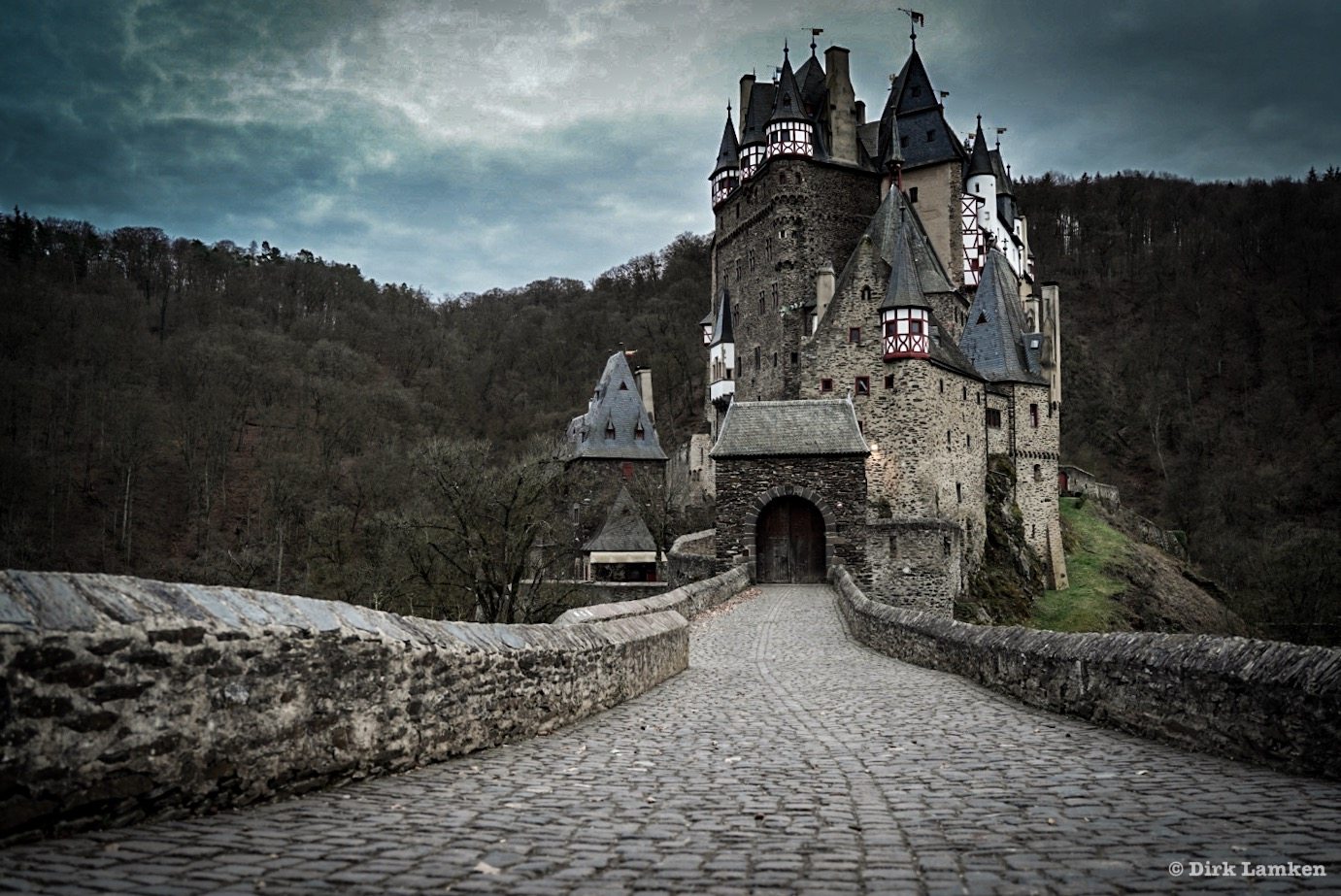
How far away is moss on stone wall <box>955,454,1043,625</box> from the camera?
130ft

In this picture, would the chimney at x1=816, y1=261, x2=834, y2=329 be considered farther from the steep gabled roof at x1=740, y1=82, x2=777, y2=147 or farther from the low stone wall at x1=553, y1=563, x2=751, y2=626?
the low stone wall at x1=553, y1=563, x2=751, y2=626

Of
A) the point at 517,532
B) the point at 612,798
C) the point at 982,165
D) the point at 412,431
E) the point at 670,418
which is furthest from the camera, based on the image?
the point at 670,418

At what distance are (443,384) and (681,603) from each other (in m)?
54.4

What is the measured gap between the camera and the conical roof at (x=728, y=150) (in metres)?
59.7

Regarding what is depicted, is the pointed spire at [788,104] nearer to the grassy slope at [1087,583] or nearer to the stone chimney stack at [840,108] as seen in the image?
the stone chimney stack at [840,108]

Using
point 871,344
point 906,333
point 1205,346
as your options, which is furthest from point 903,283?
point 1205,346

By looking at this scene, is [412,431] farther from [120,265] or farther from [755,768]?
[755,768]

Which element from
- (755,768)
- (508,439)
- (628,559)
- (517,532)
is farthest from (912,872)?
(508,439)

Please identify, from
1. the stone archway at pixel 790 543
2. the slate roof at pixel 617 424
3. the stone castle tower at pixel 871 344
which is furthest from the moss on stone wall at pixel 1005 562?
the slate roof at pixel 617 424

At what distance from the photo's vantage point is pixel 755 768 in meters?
6.84

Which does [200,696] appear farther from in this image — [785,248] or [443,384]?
[443,384]

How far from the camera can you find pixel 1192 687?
7000 millimetres

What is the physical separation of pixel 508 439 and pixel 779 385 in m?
27.5

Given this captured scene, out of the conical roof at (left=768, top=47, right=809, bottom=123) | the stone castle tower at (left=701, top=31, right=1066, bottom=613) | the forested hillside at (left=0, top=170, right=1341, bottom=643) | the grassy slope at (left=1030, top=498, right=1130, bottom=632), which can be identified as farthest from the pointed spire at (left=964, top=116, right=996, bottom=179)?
the forested hillside at (left=0, top=170, right=1341, bottom=643)
